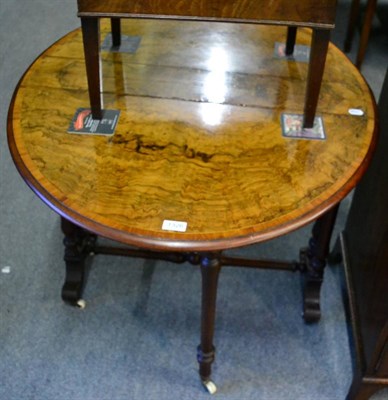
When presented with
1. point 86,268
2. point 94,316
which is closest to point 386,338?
point 94,316

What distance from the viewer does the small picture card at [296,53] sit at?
4.33ft

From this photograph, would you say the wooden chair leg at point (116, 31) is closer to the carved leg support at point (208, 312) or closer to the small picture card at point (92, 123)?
the small picture card at point (92, 123)

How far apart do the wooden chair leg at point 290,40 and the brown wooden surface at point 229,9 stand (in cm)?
35

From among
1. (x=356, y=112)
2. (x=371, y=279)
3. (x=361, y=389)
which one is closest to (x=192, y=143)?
(x=356, y=112)

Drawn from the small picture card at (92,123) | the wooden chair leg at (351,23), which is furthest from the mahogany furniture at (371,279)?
the wooden chair leg at (351,23)

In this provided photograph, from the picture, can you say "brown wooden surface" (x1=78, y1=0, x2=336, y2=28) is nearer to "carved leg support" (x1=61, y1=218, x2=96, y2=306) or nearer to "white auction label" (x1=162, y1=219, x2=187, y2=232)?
"white auction label" (x1=162, y1=219, x2=187, y2=232)

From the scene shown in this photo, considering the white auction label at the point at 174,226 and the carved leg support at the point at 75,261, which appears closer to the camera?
the white auction label at the point at 174,226

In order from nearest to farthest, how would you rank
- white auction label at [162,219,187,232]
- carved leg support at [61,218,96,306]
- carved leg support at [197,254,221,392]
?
white auction label at [162,219,187,232]
carved leg support at [197,254,221,392]
carved leg support at [61,218,96,306]

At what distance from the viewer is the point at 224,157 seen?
41.6 inches

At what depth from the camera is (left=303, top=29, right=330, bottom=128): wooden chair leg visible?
3.22ft

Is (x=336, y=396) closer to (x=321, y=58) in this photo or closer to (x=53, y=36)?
(x=321, y=58)

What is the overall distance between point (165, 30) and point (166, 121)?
384mm

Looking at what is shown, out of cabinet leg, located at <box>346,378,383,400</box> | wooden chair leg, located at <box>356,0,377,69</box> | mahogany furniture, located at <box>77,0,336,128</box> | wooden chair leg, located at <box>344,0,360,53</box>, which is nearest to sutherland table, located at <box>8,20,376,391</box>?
mahogany furniture, located at <box>77,0,336,128</box>

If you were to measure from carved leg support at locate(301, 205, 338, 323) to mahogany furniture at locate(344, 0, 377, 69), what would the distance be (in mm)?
1227
